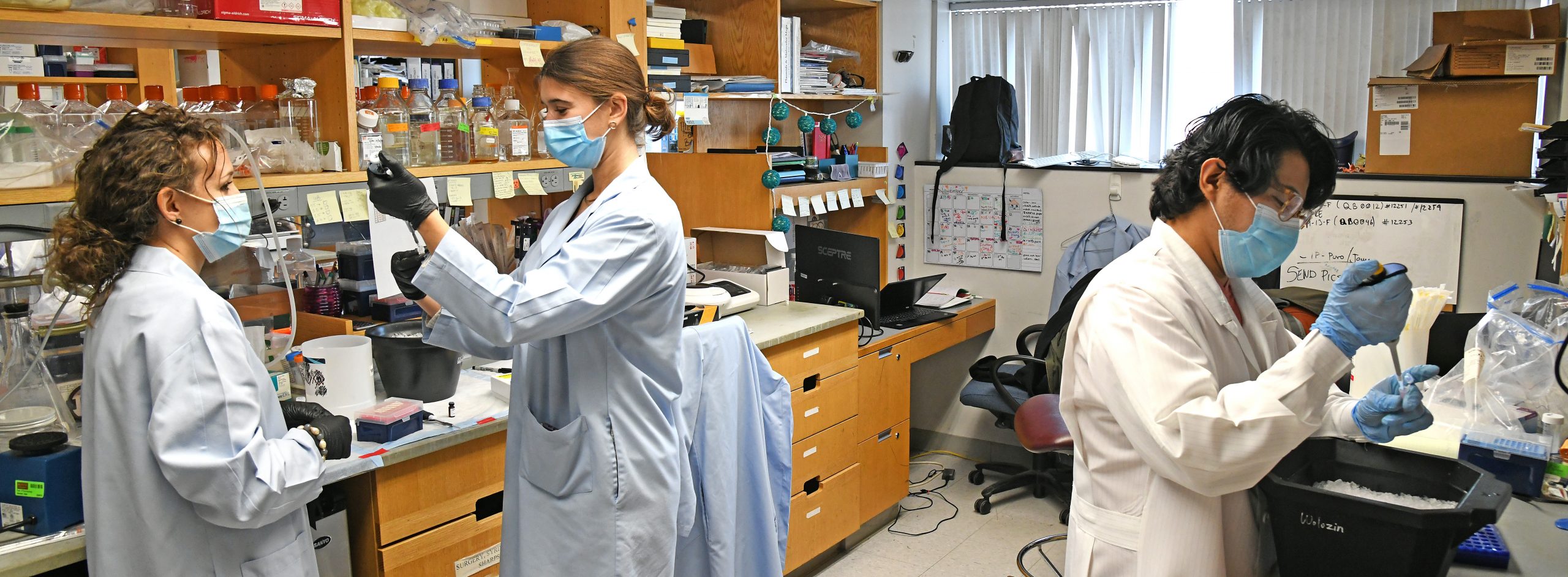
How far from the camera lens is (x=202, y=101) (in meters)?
2.40

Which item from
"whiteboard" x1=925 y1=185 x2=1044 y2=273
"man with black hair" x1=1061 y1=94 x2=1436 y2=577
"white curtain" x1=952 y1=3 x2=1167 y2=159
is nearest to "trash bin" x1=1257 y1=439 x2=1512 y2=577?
"man with black hair" x1=1061 y1=94 x2=1436 y2=577

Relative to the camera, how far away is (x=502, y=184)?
2.81 metres

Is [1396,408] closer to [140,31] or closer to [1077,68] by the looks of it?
[140,31]

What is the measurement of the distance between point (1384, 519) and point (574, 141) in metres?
1.38

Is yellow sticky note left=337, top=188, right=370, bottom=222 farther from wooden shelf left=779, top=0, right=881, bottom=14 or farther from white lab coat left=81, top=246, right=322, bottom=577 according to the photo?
wooden shelf left=779, top=0, right=881, bottom=14

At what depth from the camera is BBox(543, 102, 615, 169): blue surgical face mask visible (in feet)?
6.16

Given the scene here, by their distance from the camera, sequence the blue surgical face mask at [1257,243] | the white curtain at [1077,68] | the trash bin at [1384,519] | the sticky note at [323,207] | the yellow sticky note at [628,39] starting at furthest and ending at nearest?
the white curtain at [1077,68]
the yellow sticky note at [628,39]
the sticky note at [323,207]
the blue surgical face mask at [1257,243]
the trash bin at [1384,519]

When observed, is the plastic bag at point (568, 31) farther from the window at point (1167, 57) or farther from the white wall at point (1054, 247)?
the window at point (1167, 57)

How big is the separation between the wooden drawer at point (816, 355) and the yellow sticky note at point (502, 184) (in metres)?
0.85

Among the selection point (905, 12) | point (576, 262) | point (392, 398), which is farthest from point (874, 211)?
point (576, 262)

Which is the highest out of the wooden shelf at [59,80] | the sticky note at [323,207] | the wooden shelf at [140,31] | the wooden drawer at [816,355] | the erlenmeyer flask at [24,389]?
the wooden shelf at [59,80]

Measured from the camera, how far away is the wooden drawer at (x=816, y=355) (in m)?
3.14

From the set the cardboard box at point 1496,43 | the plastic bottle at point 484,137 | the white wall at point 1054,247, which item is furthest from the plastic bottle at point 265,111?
the cardboard box at point 1496,43

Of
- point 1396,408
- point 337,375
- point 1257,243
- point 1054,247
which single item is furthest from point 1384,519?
point 1054,247
